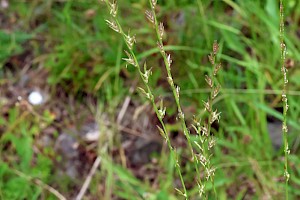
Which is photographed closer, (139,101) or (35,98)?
(139,101)

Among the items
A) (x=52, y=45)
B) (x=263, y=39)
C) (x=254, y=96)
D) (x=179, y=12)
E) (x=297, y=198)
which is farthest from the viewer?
(x=52, y=45)

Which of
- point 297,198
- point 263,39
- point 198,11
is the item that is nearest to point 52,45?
point 198,11

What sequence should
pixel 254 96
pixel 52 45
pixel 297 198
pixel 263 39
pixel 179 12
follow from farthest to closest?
pixel 52 45 < pixel 179 12 < pixel 263 39 < pixel 254 96 < pixel 297 198

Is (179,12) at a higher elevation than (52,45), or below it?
higher

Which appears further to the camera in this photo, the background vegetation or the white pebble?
the white pebble

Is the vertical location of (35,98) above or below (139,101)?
below

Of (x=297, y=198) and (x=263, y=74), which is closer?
(x=297, y=198)

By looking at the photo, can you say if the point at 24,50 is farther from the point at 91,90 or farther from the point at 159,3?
the point at 159,3

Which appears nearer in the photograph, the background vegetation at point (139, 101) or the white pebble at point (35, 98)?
the background vegetation at point (139, 101)
